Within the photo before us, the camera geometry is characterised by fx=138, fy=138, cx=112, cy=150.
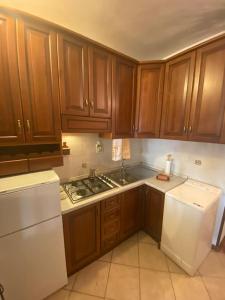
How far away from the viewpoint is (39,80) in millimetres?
1128

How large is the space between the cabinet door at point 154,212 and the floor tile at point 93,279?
731 mm

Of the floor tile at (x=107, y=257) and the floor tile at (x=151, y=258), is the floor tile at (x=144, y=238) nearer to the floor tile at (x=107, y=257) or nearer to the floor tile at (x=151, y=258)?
the floor tile at (x=151, y=258)

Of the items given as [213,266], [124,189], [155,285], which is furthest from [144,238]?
[124,189]

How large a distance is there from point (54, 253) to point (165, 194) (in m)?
1.30

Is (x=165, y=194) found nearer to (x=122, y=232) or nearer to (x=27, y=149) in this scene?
(x=122, y=232)

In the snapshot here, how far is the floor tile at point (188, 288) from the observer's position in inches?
53.1

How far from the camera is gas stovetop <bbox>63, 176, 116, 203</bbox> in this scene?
150 cm

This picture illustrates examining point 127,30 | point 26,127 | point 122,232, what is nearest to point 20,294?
point 122,232

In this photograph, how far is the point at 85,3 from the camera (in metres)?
1.11

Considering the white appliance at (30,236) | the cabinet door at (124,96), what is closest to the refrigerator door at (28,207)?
the white appliance at (30,236)

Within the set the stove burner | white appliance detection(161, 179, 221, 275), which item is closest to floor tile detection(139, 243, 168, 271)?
white appliance detection(161, 179, 221, 275)

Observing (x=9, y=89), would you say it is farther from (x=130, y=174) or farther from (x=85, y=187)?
(x=130, y=174)

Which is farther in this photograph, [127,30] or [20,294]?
[127,30]

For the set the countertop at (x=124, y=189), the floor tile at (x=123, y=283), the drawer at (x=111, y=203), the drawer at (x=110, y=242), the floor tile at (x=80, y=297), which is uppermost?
the countertop at (x=124, y=189)
